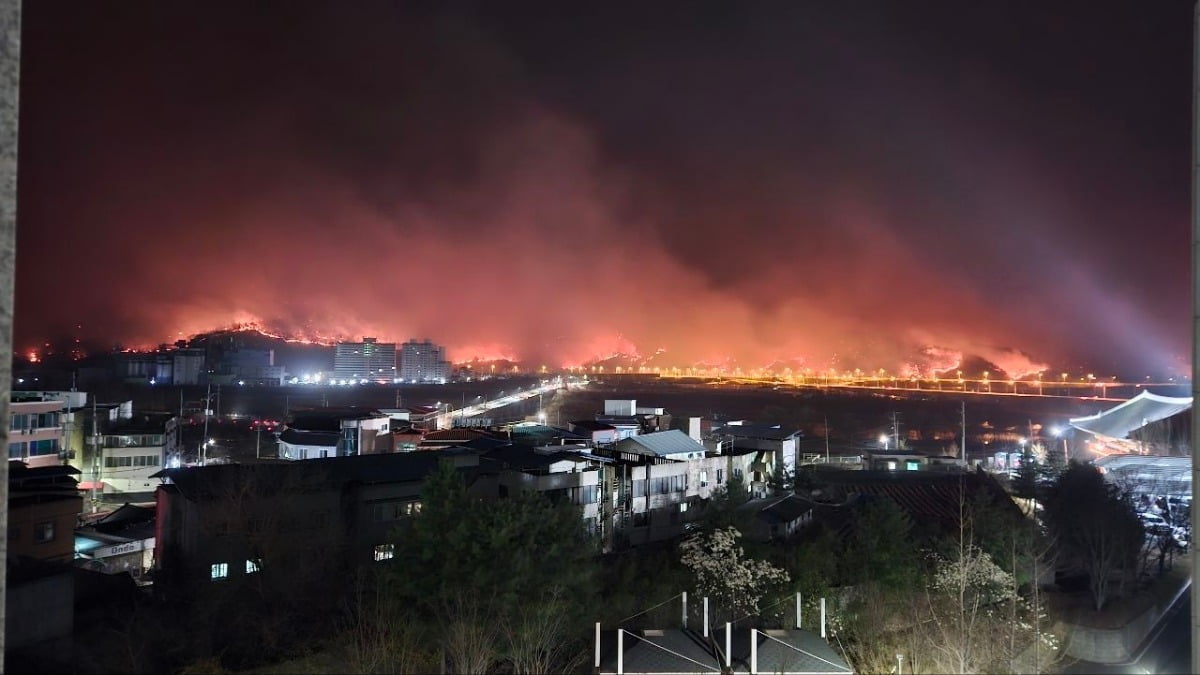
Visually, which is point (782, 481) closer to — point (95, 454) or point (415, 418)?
point (415, 418)

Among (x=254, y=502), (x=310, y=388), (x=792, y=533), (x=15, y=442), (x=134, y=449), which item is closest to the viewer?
(x=254, y=502)

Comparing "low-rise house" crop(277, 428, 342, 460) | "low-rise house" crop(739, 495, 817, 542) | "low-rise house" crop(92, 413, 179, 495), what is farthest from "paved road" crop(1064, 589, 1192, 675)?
"low-rise house" crop(92, 413, 179, 495)

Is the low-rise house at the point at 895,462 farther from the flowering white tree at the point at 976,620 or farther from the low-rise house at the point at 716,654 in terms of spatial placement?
the low-rise house at the point at 716,654

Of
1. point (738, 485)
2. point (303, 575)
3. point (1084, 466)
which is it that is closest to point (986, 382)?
point (1084, 466)

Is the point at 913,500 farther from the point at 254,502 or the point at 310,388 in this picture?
the point at 310,388

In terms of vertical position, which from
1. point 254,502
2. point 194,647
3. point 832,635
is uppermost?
point 254,502

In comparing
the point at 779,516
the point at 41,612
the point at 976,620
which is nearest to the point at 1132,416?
the point at 779,516

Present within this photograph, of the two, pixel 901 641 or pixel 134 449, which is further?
pixel 134 449

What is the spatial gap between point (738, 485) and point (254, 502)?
18.3ft

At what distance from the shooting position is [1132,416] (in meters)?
21.0

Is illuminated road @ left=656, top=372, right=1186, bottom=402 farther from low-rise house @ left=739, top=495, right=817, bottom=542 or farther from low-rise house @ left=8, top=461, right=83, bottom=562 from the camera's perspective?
low-rise house @ left=8, top=461, right=83, bottom=562

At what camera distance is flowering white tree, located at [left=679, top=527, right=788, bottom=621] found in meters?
6.65

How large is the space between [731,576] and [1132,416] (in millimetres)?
20721

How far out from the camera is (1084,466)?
10.8 meters
